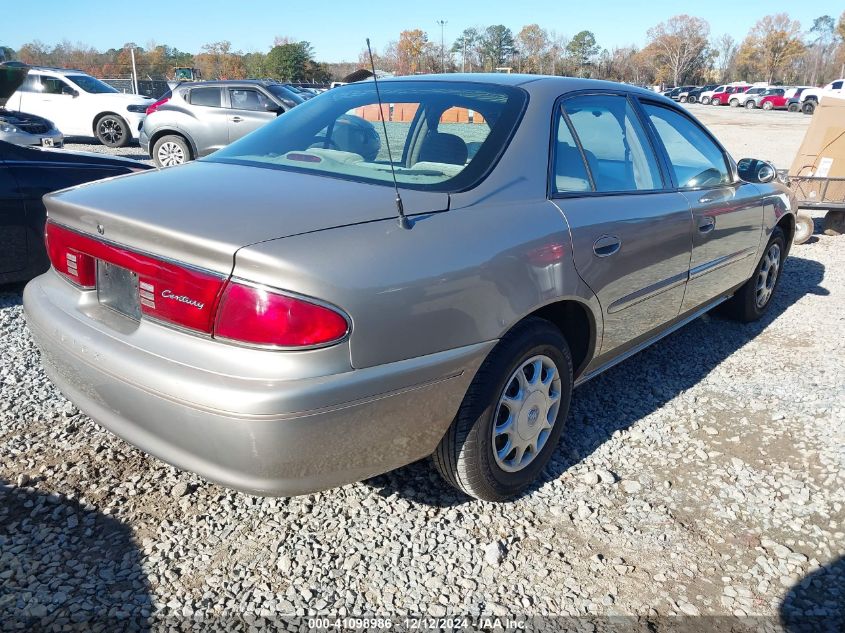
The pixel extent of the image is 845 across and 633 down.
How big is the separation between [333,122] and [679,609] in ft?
7.74

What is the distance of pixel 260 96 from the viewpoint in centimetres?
1218

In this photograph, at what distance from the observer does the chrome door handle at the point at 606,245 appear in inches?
108

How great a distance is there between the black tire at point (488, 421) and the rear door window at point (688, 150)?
1.54 metres

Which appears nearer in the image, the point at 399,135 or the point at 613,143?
the point at 399,135

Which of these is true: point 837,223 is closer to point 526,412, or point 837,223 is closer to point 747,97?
point 526,412

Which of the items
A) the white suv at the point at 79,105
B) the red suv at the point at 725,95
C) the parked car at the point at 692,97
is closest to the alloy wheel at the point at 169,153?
the white suv at the point at 79,105

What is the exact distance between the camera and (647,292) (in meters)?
3.20

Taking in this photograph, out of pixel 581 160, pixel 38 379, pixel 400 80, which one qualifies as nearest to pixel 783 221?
pixel 581 160

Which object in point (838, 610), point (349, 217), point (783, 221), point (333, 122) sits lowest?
point (838, 610)

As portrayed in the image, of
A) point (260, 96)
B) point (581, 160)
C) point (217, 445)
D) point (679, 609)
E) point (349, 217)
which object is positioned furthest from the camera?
point (260, 96)

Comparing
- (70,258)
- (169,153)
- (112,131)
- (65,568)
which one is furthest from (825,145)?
(112,131)

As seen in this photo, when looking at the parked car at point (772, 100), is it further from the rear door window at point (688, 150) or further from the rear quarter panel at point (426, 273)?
the rear quarter panel at point (426, 273)

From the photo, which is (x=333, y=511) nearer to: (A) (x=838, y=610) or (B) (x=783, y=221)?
(A) (x=838, y=610)

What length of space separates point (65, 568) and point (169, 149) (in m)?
10.9
